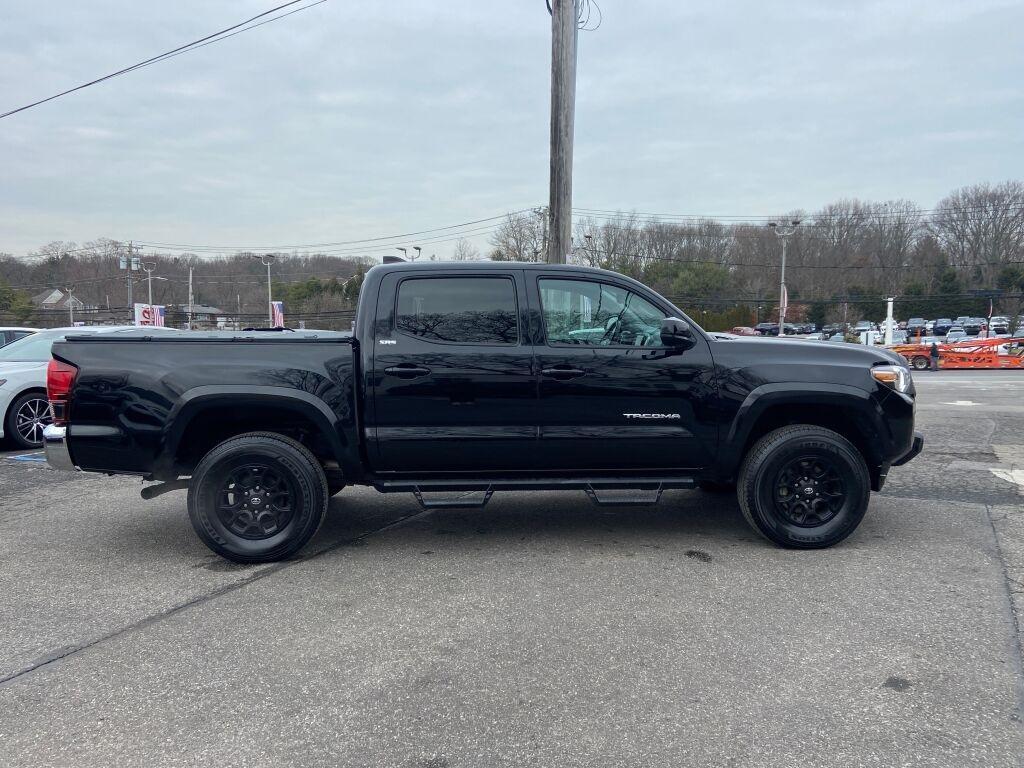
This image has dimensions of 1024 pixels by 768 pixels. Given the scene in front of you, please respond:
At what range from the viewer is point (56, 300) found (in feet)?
268

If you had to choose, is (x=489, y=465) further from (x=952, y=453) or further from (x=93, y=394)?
(x=952, y=453)

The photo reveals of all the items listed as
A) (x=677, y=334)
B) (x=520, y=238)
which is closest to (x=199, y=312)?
(x=520, y=238)

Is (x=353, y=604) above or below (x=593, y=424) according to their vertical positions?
below

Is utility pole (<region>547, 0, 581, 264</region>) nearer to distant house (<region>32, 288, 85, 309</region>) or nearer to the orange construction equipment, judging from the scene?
the orange construction equipment

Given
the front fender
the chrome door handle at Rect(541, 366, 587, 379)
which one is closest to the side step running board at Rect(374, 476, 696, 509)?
the front fender

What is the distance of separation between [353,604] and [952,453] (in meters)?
7.73

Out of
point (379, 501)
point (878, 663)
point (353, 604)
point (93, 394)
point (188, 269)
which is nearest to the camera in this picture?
point (878, 663)

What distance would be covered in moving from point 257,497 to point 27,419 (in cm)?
641

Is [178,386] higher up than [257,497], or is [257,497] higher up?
[178,386]

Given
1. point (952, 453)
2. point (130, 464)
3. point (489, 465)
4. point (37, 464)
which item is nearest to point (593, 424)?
point (489, 465)

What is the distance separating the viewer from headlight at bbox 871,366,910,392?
486 centimetres

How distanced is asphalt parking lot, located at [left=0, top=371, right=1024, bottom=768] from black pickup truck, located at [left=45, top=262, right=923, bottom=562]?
46 cm

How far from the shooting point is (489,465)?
4855 millimetres

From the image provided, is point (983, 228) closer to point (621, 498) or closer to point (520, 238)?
point (520, 238)
